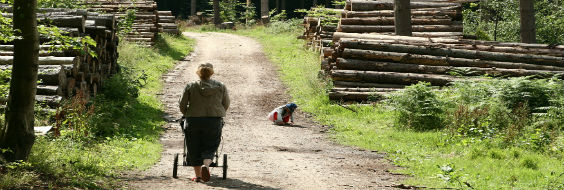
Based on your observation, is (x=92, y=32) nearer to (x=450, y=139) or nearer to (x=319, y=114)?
(x=319, y=114)

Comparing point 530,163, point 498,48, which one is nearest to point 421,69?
point 498,48

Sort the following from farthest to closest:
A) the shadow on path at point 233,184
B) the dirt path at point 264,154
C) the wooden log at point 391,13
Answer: the wooden log at point 391,13 → the dirt path at point 264,154 → the shadow on path at point 233,184

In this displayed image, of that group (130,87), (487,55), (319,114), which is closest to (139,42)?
(130,87)

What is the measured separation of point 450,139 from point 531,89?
3035 millimetres

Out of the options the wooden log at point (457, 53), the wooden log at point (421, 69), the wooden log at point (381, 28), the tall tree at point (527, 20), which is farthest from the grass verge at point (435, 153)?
the tall tree at point (527, 20)

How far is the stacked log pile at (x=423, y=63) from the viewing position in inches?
679

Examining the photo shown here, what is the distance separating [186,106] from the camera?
831 centimetres

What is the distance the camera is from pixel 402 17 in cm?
1995

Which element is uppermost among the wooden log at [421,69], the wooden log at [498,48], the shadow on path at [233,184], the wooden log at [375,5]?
the wooden log at [375,5]

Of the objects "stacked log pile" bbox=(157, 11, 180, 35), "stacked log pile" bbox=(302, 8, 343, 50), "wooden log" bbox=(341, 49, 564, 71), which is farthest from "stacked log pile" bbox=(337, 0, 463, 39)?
"stacked log pile" bbox=(157, 11, 180, 35)

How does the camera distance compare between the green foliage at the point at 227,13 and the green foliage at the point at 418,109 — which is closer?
the green foliage at the point at 418,109

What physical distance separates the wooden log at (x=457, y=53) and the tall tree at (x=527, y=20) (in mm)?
3575

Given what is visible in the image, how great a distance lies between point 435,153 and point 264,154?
2851 millimetres

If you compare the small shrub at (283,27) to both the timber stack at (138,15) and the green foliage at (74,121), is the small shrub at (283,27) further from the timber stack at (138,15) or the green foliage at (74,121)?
the green foliage at (74,121)
